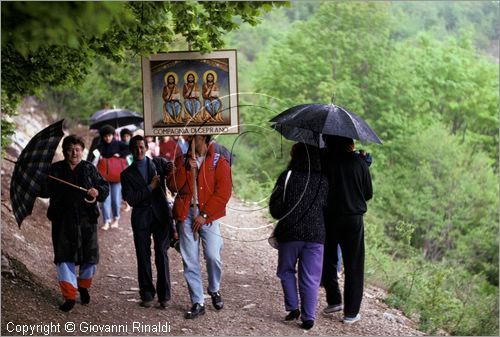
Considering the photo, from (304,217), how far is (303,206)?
121 mm

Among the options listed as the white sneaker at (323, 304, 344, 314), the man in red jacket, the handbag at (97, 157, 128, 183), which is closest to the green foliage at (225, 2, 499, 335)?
the handbag at (97, 157, 128, 183)

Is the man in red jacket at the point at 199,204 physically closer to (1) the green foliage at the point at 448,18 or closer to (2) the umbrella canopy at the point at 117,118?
(2) the umbrella canopy at the point at 117,118

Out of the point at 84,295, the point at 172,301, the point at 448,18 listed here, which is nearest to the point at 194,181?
the point at 172,301

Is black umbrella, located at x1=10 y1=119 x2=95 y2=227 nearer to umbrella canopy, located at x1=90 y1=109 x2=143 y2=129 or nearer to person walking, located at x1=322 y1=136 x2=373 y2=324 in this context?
person walking, located at x1=322 y1=136 x2=373 y2=324

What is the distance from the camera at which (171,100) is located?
7926mm

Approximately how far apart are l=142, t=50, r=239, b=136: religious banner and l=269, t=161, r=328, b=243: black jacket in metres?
0.85

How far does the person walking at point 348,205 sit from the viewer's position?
320 inches

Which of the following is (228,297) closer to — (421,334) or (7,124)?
(421,334)

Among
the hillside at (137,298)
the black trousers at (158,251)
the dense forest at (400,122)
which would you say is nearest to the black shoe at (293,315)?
the hillside at (137,298)

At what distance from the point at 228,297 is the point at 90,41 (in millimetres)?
3641

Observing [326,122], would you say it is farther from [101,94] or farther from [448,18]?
[448,18]

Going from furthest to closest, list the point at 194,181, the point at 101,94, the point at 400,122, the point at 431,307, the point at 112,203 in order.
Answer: the point at 400,122, the point at 101,94, the point at 112,203, the point at 431,307, the point at 194,181

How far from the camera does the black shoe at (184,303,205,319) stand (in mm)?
8102

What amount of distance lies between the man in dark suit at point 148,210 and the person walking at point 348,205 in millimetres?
1842
